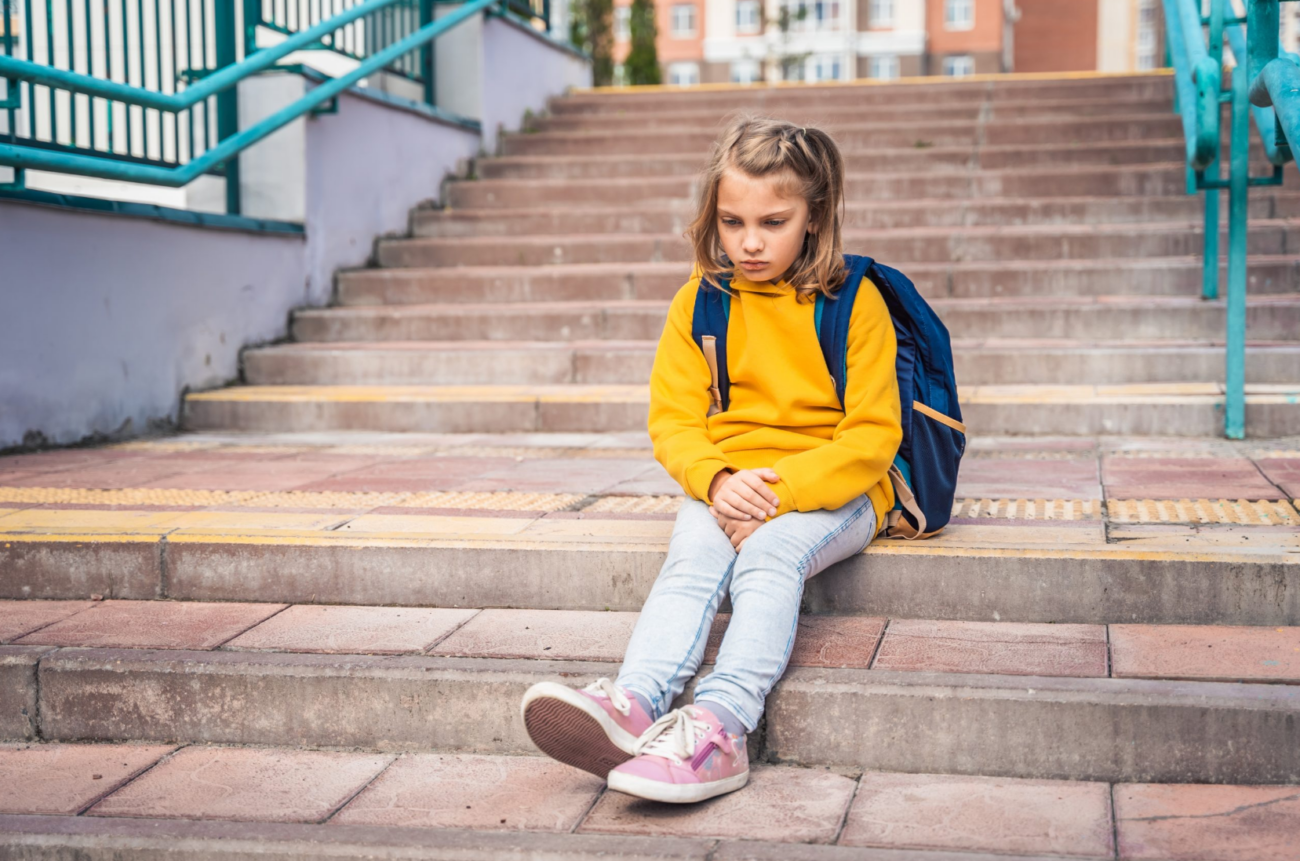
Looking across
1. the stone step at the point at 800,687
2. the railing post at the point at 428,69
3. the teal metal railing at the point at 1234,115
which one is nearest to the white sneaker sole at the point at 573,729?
the stone step at the point at 800,687

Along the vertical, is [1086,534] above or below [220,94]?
below

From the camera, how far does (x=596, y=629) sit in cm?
275

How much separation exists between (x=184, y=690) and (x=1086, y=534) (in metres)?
2.00

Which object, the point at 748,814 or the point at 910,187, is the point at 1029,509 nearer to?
the point at 748,814

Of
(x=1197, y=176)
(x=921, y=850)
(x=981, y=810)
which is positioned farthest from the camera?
(x=1197, y=176)

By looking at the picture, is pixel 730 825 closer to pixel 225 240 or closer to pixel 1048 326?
pixel 1048 326

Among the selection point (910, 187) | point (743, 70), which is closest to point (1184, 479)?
point (910, 187)

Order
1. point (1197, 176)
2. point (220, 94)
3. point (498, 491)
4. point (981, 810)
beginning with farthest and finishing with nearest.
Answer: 1. point (220, 94)
2. point (1197, 176)
3. point (498, 491)
4. point (981, 810)

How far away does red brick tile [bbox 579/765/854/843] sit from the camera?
6.84 ft

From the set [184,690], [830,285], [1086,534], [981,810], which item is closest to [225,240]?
[184,690]

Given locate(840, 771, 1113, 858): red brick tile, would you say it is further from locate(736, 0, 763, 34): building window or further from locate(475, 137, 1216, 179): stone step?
locate(736, 0, 763, 34): building window

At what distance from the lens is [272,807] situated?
2268 millimetres

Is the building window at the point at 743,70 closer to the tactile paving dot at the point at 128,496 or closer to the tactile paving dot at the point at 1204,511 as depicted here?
the tactile paving dot at the point at 128,496

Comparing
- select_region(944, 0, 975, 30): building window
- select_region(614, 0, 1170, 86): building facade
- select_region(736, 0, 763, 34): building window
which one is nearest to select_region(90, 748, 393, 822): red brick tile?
select_region(614, 0, 1170, 86): building facade
